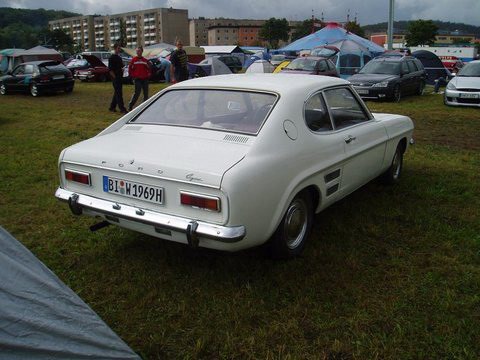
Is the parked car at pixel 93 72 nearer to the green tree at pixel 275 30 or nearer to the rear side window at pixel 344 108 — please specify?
the rear side window at pixel 344 108

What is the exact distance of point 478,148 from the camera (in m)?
7.84

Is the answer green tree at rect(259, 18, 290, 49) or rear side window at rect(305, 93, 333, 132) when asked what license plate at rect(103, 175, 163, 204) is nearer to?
rear side window at rect(305, 93, 333, 132)

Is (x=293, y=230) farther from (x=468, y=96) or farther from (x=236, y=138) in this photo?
(x=468, y=96)

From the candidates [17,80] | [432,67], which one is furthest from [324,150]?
[432,67]

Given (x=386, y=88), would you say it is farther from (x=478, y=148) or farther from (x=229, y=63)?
(x=229, y=63)

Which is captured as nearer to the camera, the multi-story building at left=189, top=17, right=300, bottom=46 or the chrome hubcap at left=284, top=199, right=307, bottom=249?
the chrome hubcap at left=284, top=199, right=307, bottom=249

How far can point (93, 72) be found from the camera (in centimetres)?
2511

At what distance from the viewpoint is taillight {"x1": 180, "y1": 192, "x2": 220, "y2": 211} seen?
2.90m

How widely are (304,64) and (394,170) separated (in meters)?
12.4

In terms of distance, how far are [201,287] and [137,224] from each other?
65cm

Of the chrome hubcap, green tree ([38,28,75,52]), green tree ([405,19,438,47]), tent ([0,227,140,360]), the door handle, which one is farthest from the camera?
green tree ([38,28,75,52])

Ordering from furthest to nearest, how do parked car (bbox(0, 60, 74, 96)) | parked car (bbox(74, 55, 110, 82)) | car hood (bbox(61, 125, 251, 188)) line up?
parked car (bbox(74, 55, 110, 82))
parked car (bbox(0, 60, 74, 96))
car hood (bbox(61, 125, 251, 188))

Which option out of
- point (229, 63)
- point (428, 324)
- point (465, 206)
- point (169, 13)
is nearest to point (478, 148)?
point (465, 206)

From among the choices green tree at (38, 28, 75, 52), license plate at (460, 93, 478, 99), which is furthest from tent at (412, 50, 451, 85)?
green tree at (38, 28, 75, 52)
